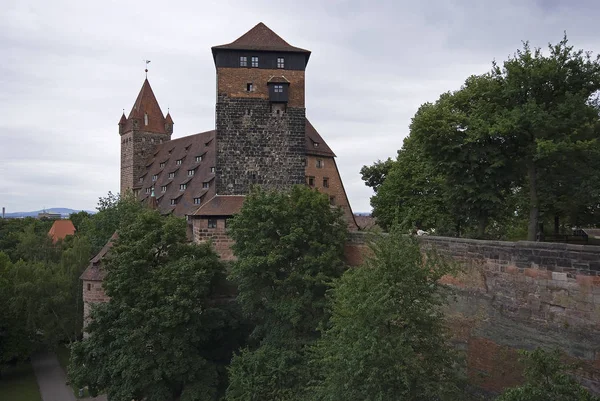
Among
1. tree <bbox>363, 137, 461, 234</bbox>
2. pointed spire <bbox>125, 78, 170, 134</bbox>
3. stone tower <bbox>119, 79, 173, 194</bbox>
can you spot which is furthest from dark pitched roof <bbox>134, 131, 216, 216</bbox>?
tree <bbox>363, 137, 461, 234</bbox>

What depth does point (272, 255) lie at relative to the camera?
18141 millimetres

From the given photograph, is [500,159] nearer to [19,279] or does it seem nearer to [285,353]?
[285,353]

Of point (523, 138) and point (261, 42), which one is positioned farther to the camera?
point (261, 42)

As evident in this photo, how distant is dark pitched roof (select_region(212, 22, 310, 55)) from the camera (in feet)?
84.8

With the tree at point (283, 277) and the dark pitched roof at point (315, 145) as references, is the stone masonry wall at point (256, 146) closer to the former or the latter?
the dark pitched roof at point (315, 145)

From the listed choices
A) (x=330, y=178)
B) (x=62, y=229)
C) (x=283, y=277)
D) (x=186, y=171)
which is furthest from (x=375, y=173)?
(x=62, y=229)

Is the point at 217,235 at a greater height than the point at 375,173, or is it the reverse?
the point at 375,173

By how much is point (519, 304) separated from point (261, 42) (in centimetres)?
1920

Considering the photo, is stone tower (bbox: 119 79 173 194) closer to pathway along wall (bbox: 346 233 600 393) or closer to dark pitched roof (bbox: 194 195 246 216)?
dark pitched roof (bbox: 194 195 246 216)

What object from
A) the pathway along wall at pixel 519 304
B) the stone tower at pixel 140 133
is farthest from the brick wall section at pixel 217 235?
the stone tower at pixel 140 133

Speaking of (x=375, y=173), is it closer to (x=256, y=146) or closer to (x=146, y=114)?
(x=256, y=146)

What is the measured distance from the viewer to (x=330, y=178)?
31562 millimetres

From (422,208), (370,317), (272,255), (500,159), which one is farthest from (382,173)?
(370,317)

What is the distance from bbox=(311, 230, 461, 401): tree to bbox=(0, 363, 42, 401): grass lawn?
2344cm
